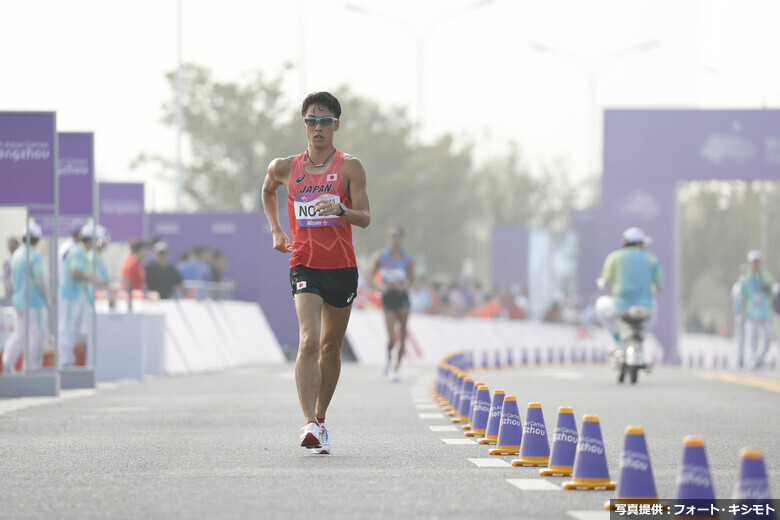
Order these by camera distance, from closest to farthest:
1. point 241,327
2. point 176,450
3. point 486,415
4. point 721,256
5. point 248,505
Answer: point 248,505
point 176,450
point 486,415
point 241,327
point 721,256

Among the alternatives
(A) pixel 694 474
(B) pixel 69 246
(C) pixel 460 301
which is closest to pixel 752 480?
→ (A) pixel 694 474

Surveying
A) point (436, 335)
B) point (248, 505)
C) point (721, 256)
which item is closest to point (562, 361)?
point (436, 335)

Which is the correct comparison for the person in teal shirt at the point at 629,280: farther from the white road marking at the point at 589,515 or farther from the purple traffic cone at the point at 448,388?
the white road marking at the point at 589,515

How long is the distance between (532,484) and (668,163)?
37.1m

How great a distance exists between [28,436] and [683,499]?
6646 millimetres

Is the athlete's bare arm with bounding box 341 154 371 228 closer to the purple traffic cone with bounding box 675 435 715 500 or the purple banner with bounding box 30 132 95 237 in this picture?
the purple traffic cone with bounding box 675 435 715 500

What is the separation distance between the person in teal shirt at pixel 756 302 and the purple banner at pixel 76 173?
13760 mm

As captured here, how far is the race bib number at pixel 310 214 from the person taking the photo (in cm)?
1066

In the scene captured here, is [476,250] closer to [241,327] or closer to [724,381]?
[241,327]

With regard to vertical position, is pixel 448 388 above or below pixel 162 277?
below

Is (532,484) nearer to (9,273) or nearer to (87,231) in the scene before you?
(9,273)

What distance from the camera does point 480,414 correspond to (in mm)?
12195

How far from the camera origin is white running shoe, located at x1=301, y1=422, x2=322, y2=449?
10266mm

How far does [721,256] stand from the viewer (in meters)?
87.1
